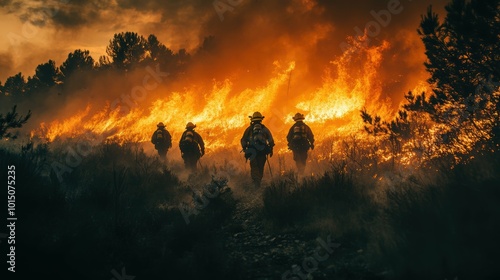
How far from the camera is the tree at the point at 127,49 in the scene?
103 feet

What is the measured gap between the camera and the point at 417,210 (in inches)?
215

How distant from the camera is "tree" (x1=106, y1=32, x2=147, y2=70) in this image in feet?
103

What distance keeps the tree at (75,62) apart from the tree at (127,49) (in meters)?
6.35

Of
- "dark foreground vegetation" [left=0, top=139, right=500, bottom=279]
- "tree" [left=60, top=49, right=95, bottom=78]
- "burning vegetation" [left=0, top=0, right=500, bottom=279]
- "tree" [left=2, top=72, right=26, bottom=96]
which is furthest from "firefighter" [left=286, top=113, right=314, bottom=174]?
"tree" [left=2, top=72, right=26, bottom=96]

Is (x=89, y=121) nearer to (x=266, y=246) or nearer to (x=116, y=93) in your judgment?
(x=116, y=93)

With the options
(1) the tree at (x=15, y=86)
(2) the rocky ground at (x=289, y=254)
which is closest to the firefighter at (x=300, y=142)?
(2) the rocky ground at (x=289, y=254)

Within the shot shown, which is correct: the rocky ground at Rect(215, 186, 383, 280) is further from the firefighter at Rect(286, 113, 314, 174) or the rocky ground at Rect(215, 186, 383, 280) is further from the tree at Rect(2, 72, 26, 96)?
the tree at Rect(2, 72, 26, 96)

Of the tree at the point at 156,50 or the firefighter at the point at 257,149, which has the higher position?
the tree at the point at 156,50

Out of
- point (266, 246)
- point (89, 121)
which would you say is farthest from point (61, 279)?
point (89, 121)

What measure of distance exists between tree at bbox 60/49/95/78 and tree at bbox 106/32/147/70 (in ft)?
20.8

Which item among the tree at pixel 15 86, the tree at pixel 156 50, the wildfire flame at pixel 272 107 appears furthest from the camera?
the tree at pixel 15 86

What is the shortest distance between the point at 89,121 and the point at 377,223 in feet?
93.1

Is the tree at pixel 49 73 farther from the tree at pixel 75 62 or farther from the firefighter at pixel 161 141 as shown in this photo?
the firefighter at pixel 161 141

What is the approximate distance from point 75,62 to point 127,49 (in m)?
9.30
